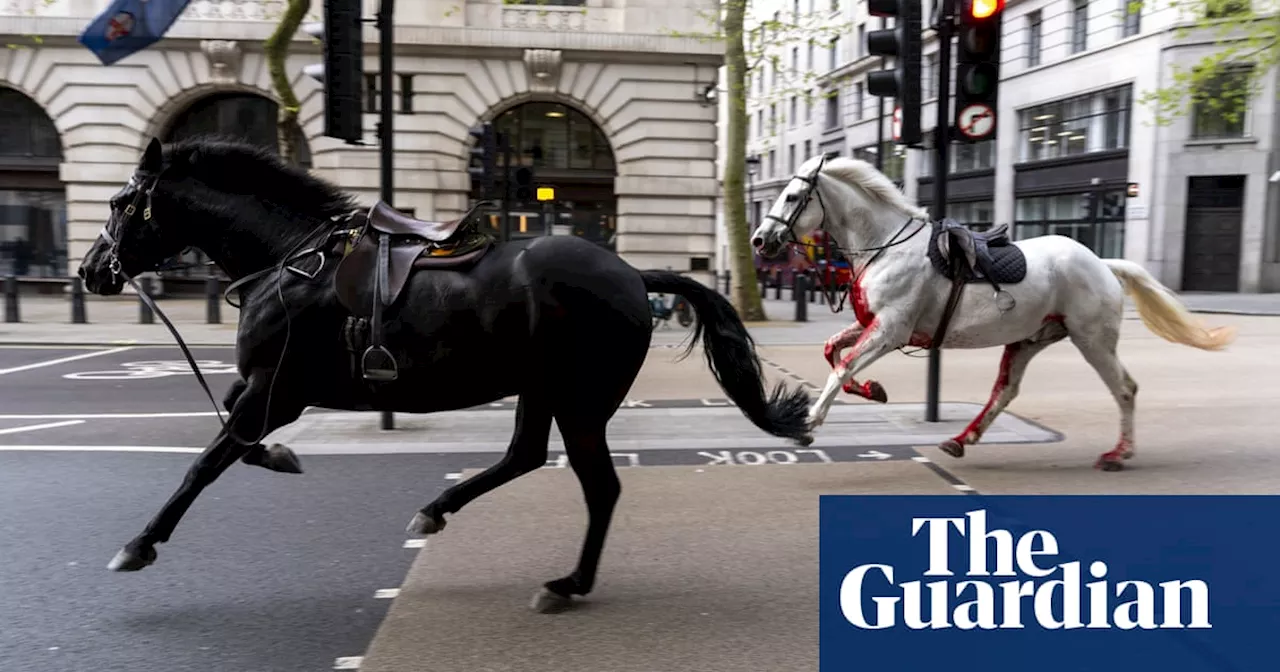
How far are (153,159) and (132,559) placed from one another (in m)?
→ 1.85

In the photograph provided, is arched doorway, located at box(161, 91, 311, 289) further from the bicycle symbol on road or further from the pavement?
the pavement

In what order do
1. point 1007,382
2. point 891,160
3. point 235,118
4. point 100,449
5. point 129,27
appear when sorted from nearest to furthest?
point 1007,382, point 100,449, point 129,27, point 235,118, point 891,160

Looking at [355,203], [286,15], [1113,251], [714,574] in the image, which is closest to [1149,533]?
[714,574]

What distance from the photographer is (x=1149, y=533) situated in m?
4.65

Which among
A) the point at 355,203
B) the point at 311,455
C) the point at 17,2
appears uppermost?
the point at 17,2

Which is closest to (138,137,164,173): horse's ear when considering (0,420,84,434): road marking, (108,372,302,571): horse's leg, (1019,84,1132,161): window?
(108,372,302,571): horse's leg

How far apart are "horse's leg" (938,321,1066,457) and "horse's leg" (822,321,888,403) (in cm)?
66

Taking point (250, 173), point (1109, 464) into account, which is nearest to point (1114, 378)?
point (1109, 464)

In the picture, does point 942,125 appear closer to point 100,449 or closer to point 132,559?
point 132,559

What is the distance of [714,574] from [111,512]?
3649 mm

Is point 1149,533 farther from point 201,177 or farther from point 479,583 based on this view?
point 201,177

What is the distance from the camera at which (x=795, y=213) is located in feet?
21.2

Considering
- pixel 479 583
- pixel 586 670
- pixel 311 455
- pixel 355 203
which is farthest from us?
pixel 311 455

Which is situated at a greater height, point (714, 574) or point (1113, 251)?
point (1113, 251)
